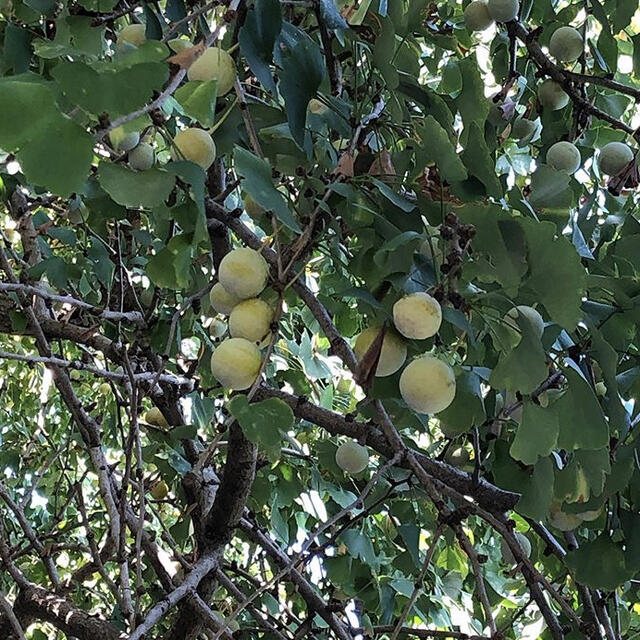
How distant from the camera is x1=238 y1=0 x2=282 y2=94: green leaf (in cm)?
122

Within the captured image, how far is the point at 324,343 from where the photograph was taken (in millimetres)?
3447

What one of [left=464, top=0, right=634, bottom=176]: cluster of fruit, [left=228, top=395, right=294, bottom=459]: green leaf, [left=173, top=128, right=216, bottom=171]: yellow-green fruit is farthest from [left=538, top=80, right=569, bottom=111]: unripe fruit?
[left=228, top=395, right=294, bottom=459]: green leaf

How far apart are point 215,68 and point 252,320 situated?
14.3 inches

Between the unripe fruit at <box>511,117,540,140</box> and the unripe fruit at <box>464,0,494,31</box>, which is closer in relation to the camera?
the unripe fruit at <box>464,0,494,31</box>

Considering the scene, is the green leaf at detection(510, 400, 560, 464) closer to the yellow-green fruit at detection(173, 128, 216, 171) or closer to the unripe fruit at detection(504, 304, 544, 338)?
the unripe fruit at detection(504, 304, 544, 338)

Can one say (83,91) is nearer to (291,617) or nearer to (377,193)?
(377,193)

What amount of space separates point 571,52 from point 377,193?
104 centimetres

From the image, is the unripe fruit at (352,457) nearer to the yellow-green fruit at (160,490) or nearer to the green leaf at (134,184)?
the yellow-green fruit at (160,490)

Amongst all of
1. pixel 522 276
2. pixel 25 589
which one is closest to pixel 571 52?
pixel 522 276

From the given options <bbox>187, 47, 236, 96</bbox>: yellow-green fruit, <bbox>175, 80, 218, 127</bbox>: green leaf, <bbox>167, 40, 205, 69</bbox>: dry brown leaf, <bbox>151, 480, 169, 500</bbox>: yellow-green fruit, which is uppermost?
<bbox>167, 40, 205, 69</bbox>: dry brown leaf

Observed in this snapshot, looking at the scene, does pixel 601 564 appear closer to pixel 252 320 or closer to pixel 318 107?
pixel 252 320

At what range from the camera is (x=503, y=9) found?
1974mm

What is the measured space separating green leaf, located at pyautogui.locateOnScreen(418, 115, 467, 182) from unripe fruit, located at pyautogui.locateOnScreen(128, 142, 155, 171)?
1.33ft

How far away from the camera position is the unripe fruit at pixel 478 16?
2049mm
